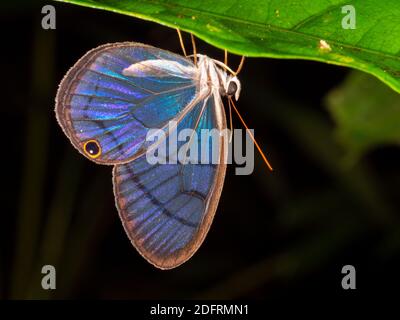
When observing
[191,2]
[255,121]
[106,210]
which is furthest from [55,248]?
[191,2]

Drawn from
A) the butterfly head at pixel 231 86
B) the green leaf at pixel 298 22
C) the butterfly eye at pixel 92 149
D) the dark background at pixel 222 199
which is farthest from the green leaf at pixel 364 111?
the butterfly eye at pixel 92 149

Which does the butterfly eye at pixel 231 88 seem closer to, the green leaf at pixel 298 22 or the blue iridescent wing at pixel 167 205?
the blue iridescent wing at pixel 167 205

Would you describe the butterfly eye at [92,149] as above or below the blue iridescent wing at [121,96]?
below

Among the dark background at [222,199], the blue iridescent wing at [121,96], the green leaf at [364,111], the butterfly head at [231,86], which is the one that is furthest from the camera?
the dark background at [222,199]

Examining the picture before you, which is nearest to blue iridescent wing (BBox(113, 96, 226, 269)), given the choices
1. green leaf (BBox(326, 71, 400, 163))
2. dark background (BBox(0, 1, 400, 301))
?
green leaf (BBox(326, 71, 400, 163))

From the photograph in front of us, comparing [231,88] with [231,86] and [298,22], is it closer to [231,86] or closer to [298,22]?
[231,86]

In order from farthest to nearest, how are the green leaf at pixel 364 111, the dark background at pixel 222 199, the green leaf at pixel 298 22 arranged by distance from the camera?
the dark background at pixel 222 199 → the green leaf at pixel 364 111 → the green leaf at pixel 298 22

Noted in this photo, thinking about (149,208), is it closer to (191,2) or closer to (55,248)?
(191,2)

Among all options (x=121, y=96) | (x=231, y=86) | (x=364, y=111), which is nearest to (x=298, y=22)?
(x=231, y=86)
